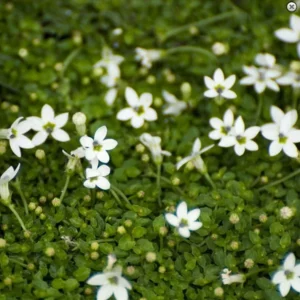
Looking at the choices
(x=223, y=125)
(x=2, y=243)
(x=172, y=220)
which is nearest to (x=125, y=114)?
(x=223, y=125)

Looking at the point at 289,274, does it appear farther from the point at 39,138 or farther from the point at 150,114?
the point at 39,138

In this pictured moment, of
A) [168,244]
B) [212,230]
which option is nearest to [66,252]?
[168,244]

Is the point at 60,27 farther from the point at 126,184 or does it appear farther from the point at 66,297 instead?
the point at 66,297

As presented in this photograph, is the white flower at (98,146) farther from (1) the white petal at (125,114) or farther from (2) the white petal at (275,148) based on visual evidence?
(2) the white petal at (275,148)

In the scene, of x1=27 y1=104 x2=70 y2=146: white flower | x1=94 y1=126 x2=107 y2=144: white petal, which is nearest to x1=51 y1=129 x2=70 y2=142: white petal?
x1=27 y1=104 x2=70 y2=146: white flower

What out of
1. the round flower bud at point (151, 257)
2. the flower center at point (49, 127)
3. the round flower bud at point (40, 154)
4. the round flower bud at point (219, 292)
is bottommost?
the round flower bud at point (219, 292)

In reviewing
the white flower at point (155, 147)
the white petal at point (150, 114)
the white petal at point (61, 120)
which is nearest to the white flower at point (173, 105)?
the white petal at point (150, 114)
